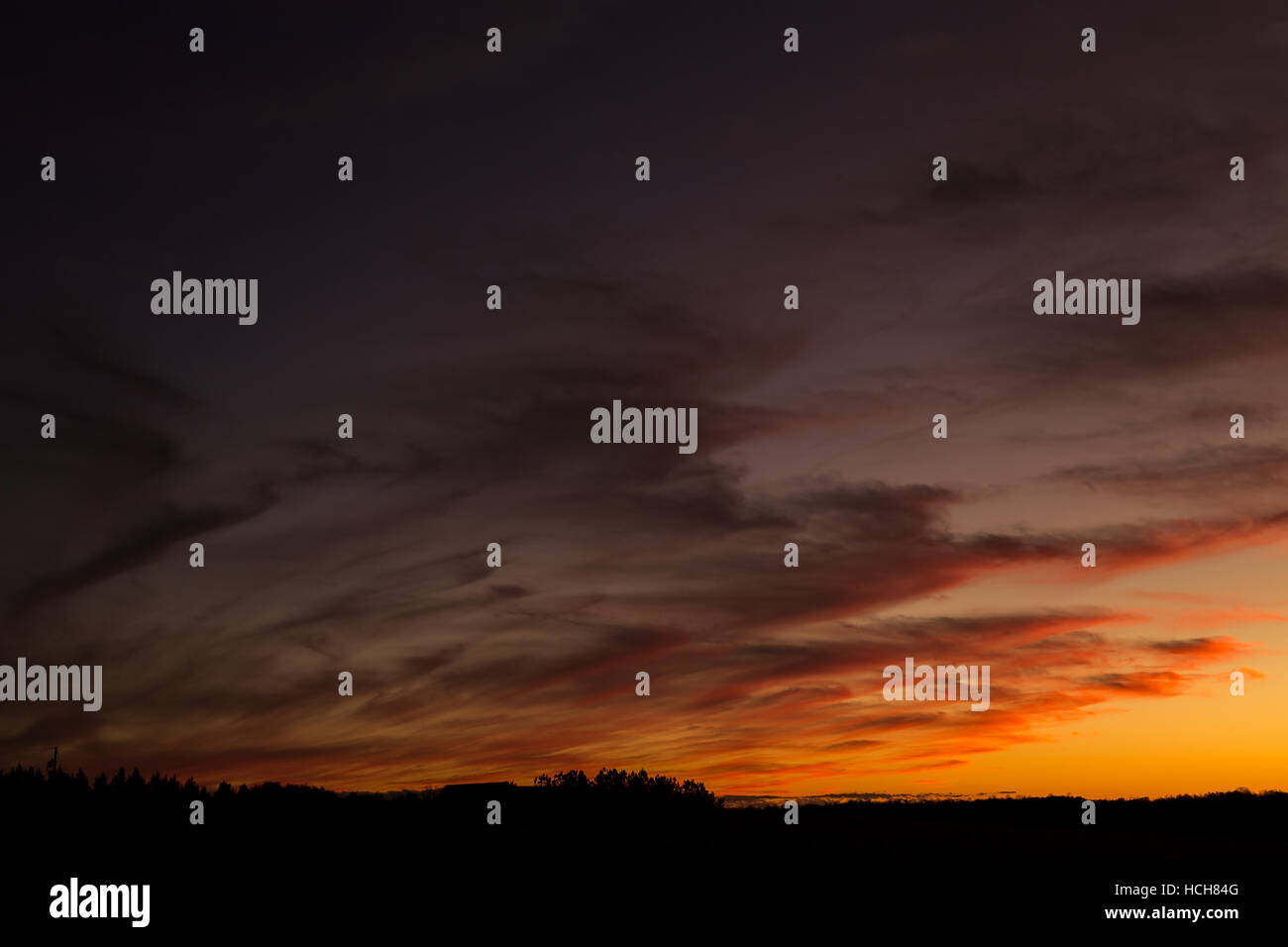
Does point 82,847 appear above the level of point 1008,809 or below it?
above

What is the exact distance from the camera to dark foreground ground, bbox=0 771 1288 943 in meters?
23.1
